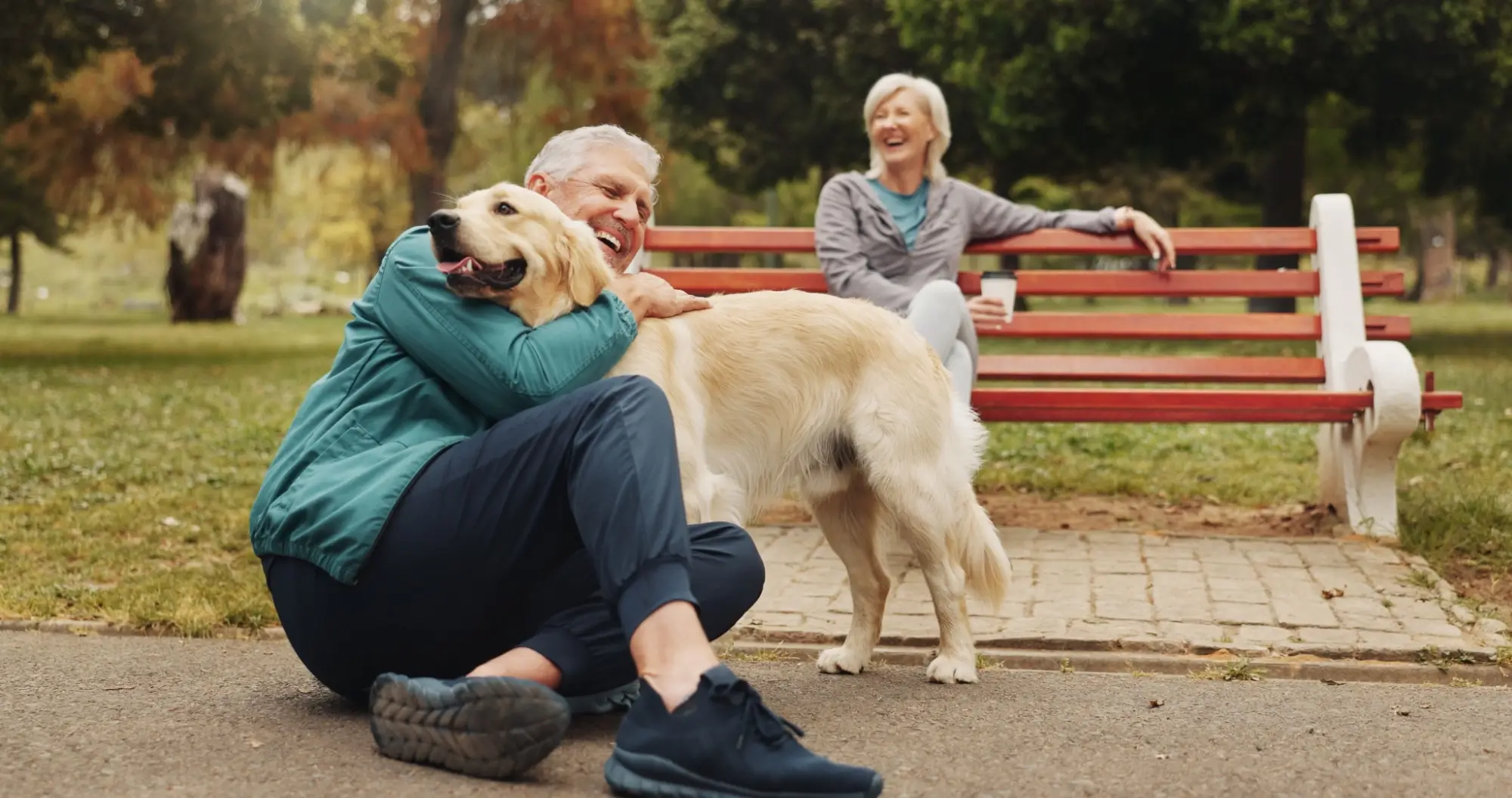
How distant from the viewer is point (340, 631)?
307 centimetres

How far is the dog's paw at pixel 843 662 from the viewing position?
3.99 metres

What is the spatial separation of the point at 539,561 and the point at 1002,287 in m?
2.84

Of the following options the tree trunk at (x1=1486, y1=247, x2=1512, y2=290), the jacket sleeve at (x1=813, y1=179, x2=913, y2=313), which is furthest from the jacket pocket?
the tree trunk at (x1=1486, y1=247, x2=1512, y2=290)

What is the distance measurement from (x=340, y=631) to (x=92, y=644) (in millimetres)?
1438

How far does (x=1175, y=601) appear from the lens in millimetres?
4734

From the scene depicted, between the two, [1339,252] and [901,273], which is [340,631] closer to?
[901,273]

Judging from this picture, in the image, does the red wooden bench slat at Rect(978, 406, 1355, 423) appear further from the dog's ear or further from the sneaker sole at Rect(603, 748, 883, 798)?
the sneaker sole at Rect(603, 748, 883, 798)

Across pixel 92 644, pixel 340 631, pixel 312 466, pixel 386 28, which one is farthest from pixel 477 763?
pixel 386 28

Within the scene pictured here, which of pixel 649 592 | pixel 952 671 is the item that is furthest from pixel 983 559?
pixel 649 592

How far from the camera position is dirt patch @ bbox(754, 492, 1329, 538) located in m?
6.21

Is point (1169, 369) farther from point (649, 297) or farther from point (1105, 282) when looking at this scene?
point (649, 297)

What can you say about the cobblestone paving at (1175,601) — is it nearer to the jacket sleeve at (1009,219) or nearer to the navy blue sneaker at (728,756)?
the jacket sleeve at (1009,219)

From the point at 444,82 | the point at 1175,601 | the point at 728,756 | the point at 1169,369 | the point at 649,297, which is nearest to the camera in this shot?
the point at 728,756

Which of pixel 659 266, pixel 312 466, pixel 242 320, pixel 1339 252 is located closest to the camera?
pixel 312 466
